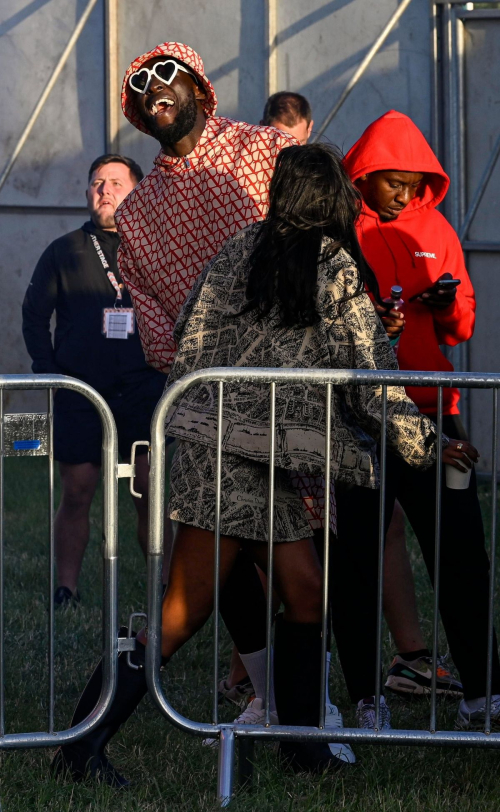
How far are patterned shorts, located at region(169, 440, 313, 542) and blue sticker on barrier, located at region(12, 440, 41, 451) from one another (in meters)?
0.41

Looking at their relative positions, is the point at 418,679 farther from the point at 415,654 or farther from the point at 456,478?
the point at 456,478

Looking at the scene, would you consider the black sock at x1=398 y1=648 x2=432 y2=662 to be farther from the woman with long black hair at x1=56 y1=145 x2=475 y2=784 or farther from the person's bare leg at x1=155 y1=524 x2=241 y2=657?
the person's bare leg at x1=155 y1=524 x2=241 y2=657

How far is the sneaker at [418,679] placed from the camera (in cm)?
425

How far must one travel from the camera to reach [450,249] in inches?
158

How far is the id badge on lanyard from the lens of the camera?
5953 mm

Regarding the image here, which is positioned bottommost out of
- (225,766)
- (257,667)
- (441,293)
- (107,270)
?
(225,766)

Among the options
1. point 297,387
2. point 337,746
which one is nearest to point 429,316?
point 297,387

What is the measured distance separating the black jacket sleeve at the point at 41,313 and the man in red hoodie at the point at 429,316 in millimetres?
2469

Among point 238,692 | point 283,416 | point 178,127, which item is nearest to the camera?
point 283,416

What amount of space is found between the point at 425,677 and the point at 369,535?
2.30 feet

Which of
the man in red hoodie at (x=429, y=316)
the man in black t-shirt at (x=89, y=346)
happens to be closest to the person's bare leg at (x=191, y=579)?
the man in red hoodie at (x=429, y=316)

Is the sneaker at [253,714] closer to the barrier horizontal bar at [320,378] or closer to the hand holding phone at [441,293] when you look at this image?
the barrier horizontal bar at [320,378]

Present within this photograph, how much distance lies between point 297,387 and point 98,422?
2853mm

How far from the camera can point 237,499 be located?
10.6 ft
